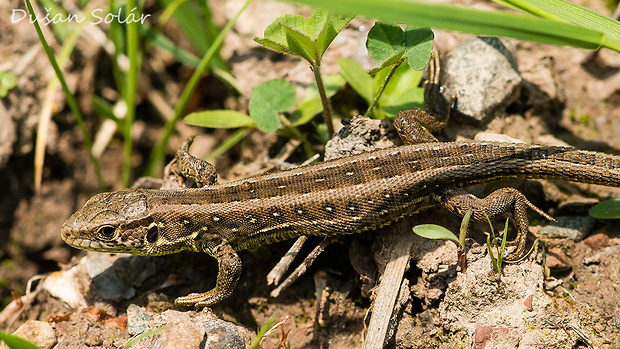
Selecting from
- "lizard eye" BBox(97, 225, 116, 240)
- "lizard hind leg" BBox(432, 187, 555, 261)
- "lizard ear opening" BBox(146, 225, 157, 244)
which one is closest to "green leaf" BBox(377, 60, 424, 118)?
"lizard hind leg" BBox(432, 187, 555, 261)

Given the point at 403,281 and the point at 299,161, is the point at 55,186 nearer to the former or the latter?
the point at 299,161

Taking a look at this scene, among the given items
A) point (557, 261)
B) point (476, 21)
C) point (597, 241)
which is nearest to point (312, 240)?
point (557, 261)

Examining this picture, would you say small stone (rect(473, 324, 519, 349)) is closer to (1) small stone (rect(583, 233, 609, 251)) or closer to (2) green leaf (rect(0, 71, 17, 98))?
(1) small stone (rect(583, 233, 609, 251))

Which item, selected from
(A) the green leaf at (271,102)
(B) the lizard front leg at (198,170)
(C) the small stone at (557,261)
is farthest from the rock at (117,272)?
(C) the small stone at (557,261)

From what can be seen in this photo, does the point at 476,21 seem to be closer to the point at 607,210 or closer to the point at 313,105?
the point at 313,105

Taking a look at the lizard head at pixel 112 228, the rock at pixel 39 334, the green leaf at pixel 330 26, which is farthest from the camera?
the lizard head at pixel 112 228

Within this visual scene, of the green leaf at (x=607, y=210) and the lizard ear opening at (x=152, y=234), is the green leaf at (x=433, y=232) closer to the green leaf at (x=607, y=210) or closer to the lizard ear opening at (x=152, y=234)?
the green leaf at (x=607, y=210)

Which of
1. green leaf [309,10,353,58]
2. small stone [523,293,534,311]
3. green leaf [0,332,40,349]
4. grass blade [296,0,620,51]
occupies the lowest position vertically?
small stone [523,293,534,311]
